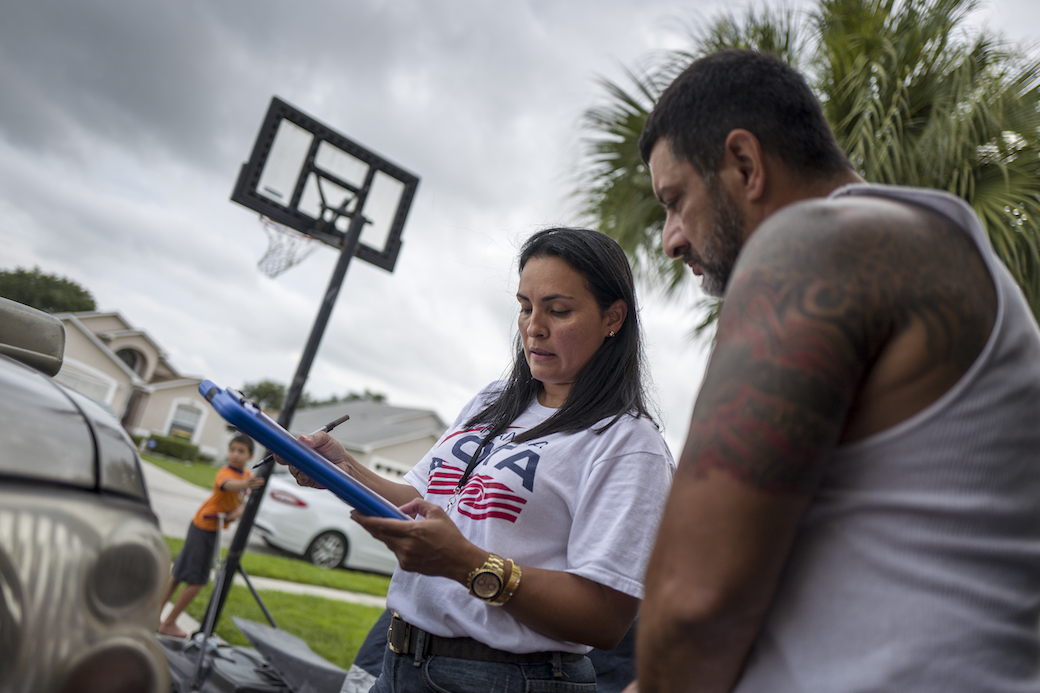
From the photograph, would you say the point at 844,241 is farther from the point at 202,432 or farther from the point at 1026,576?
the point at 202,432

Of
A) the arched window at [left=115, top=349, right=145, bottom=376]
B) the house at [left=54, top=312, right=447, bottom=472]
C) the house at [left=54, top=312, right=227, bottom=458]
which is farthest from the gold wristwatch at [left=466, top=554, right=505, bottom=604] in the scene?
the arched window at [left=115, top=349, right=145, bottom=376]

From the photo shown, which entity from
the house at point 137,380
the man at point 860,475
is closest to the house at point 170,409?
the house at point 137,380

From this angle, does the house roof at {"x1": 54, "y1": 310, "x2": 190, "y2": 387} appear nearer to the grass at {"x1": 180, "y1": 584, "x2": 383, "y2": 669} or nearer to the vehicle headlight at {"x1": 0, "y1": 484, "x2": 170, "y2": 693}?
the grass at {"x1": 180, "y1": 584, "x2": 383, "y2": 669}

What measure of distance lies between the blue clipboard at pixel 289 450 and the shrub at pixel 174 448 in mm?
35620

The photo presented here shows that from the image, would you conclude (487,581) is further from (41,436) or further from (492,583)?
(41,436)

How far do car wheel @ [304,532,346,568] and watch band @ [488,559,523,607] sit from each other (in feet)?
32.2

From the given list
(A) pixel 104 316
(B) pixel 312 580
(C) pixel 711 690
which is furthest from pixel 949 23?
(A) pixel 104 316

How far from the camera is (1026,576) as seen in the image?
0.76 metres

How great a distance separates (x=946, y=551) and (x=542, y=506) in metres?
0.83

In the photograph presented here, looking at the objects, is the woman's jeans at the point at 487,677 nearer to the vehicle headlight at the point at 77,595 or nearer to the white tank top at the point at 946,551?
the vehicle headlight at the point at 77,595

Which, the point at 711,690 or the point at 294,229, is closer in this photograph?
the point at 711,690

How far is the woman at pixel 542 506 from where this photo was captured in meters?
1.27

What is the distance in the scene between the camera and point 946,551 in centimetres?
75

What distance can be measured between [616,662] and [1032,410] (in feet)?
6.64
